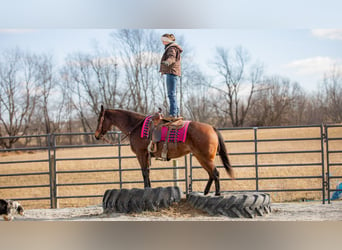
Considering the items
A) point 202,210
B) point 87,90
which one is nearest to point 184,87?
point 87,90

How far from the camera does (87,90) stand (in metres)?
9.98

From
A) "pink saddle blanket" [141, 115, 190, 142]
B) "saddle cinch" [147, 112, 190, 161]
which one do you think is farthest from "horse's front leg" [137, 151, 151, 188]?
"pink saddle blanket" [141, 115, 190, 142]

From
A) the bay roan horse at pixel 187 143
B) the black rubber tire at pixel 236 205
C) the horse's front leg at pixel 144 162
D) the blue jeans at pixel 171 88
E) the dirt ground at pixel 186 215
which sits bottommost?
the dirt ground at pixel 186 215

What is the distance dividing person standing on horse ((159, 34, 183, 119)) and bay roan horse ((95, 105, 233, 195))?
0.38 m

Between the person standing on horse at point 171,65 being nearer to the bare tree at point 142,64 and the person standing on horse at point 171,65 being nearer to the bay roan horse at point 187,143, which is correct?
the bay roan horse at point 187,143

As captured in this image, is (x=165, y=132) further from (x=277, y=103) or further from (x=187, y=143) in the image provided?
(x=277, y=103)

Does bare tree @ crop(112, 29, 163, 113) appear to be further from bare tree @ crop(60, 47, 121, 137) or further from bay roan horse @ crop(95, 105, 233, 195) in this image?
bay roan horse @ crop(95, 105, 233, 195)

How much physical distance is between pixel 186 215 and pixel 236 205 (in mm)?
641

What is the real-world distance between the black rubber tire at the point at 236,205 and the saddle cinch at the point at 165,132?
2.68ft

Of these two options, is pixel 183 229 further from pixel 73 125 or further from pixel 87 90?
pixel 73 125

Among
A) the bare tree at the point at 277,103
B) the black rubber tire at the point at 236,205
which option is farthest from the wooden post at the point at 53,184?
the bare tree at the point at 277,103

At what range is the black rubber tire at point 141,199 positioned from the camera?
17.0ft

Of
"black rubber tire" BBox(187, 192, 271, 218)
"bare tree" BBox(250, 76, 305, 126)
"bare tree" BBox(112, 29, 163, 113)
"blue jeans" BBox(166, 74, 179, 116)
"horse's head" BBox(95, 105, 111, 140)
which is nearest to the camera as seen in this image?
"black rubber tire" BBox(187, 192, 271, 218)

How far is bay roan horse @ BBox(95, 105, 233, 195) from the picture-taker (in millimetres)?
5102
